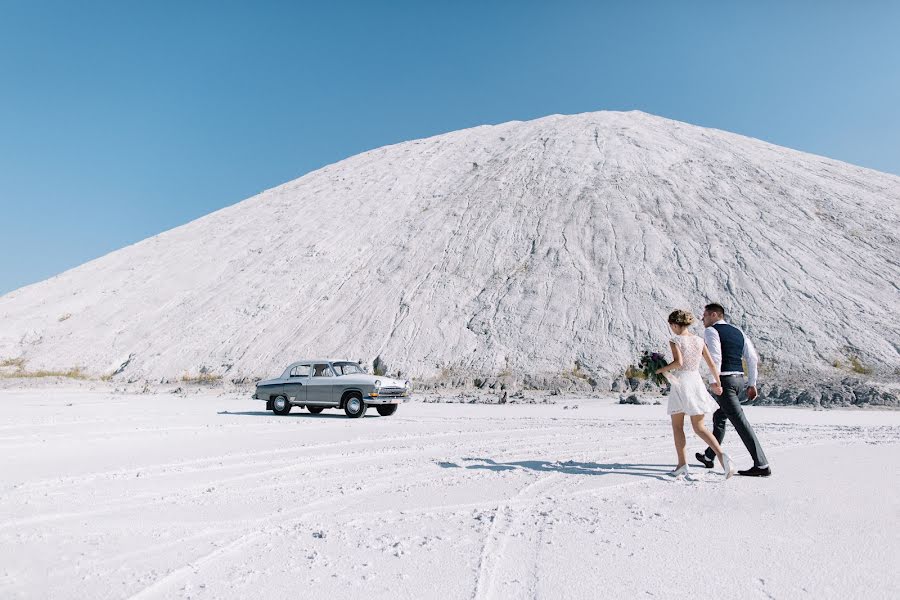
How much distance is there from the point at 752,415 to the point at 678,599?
51.1ft

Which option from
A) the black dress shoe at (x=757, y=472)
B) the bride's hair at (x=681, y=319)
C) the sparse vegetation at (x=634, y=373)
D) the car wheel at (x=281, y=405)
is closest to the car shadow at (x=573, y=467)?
the black dress shoe at (x=757, y=472)

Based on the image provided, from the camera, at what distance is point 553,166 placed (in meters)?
46.7

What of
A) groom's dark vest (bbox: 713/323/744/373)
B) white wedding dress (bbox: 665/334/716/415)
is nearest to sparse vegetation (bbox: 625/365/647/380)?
groom's dark vest (bbox: 713/323/744/373)

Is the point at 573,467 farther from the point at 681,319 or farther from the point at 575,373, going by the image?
the point at 575,373

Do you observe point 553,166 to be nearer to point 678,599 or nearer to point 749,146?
point 749,146

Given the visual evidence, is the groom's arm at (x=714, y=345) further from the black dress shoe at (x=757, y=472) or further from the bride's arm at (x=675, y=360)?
the black dress shoe at (x=757, y=472)

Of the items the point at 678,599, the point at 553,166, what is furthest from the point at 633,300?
the point at 678,599

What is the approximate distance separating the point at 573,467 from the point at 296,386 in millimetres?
11184

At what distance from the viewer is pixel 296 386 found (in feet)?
58.3

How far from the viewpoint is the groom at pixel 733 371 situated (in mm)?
7367

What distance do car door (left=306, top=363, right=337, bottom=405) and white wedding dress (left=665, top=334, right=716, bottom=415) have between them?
1168cm

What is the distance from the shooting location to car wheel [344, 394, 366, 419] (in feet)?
55.2

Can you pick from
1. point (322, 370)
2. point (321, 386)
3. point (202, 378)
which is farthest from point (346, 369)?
point (202, 378)

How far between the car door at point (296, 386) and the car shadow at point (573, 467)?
382 inches
